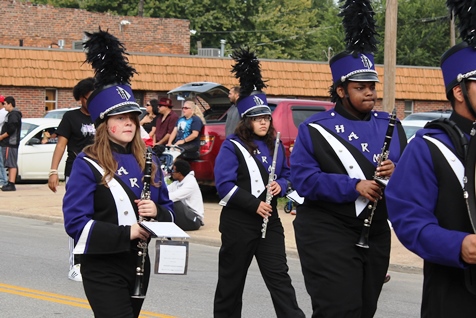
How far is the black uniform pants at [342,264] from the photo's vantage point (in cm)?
581

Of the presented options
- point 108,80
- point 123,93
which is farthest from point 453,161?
point 108,80

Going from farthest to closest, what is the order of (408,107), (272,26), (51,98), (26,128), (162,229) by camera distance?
(272,26), (408,107), (51,98), (26,128), (162,229)

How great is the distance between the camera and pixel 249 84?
8.65 meters

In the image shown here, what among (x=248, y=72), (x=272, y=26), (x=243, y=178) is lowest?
(x=243, y=178)

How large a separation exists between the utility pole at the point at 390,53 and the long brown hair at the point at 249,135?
30.6 feet

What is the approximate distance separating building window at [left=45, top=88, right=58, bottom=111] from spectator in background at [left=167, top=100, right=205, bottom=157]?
16063 mm

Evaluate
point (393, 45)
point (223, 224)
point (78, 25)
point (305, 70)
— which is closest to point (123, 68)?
point (223, 224)

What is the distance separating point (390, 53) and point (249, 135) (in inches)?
393

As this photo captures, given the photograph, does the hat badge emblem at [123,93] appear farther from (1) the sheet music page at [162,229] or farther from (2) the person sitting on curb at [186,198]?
(2) the person sitting on curb at [186,198]

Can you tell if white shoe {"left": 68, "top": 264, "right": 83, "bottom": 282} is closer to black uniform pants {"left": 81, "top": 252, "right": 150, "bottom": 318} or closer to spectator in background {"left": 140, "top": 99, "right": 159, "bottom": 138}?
black uniform pants {"left": 81, "top": 252, "right": 150, "bottom": 318}

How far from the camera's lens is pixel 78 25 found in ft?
157

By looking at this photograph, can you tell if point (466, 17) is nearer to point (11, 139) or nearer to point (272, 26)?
point (11, 139)

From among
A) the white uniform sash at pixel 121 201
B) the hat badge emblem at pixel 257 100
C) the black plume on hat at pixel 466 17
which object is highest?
the black plume on hat at pixel 466 17

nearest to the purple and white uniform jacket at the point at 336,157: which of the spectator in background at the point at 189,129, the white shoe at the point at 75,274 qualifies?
the white shoe at the point at 75,274
